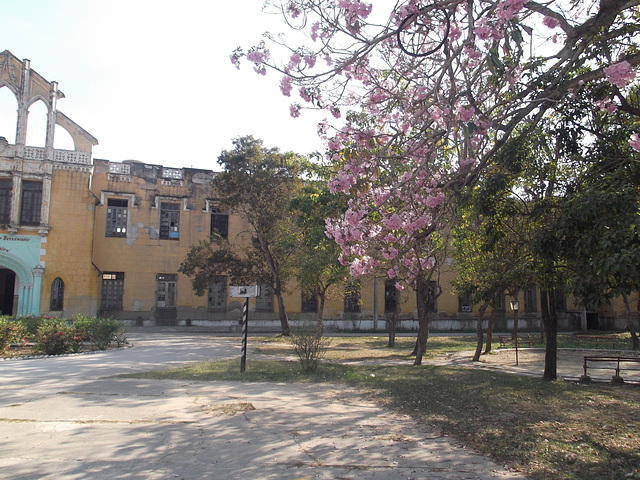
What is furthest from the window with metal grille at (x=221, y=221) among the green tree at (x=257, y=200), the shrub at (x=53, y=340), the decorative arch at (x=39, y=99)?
the shrub at (x=53, y=340)

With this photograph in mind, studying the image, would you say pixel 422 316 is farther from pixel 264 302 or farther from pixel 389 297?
pixel 389 297

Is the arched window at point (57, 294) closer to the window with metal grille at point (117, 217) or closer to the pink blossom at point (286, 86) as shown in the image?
the window with metal grille at point (117, 217)

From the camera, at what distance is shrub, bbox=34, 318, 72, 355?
45.8ft

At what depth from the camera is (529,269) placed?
10.5m

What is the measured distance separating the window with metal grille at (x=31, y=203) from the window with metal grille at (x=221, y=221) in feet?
31.7

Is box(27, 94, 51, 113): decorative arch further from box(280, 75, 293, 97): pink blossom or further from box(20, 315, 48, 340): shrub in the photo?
box(280, 75, 293, 97): pink blossom

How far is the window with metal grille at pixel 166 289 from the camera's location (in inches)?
1192

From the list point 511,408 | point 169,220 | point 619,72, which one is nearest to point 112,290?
point 169,220

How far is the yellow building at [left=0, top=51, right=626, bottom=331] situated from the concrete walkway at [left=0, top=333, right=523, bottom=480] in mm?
16094

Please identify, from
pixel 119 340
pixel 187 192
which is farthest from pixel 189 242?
pixel 119 340

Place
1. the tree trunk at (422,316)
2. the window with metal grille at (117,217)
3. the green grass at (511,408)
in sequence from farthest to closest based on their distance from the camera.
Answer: the window with metal grille at (117,217) < the tree trunk at (422,316) < the green grass at (511,408)

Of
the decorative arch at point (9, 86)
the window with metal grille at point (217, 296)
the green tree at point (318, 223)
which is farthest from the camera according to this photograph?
the window with metal grille at point (217, 296)

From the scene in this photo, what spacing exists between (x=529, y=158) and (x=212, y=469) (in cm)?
780

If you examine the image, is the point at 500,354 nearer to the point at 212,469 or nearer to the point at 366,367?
the point at 366,367
